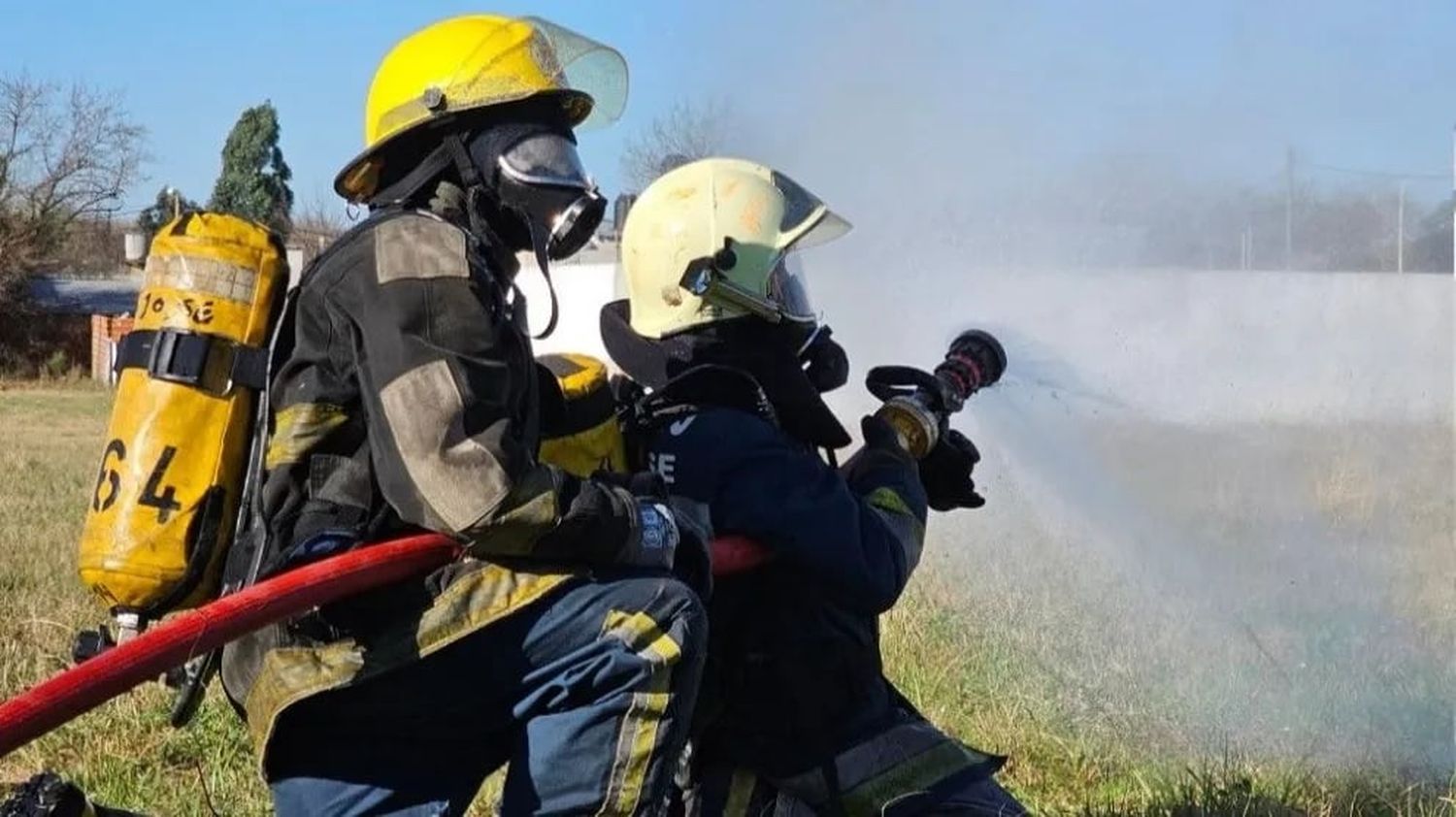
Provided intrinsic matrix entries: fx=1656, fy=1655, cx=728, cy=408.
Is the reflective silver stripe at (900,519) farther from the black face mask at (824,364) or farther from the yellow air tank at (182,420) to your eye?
the yellow air tank at (182,420)

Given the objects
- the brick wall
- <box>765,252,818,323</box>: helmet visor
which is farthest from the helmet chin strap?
the brick wall

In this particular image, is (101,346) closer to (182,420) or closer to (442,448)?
(182,420)

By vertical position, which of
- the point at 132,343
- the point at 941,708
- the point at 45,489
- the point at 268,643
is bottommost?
the point at 45,489

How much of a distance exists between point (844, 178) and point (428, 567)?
12.0 metres

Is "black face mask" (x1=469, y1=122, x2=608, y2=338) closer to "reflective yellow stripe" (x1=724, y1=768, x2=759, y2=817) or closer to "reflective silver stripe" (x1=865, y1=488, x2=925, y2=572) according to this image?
"reflective silver stripe" (x1=865, y1=488, x2=925, y2=572)

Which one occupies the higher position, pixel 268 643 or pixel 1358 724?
pixel 268 643

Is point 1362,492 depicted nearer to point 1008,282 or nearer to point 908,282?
point 1008,282

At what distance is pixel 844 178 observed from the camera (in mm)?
14180

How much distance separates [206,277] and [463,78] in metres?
0.52

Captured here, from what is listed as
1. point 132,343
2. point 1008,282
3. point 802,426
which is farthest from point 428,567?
point 1008,282

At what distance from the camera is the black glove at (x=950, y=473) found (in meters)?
3.57

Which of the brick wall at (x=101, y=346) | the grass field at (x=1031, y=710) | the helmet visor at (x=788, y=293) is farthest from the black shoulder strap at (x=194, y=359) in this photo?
the brick wall at (x=101, y=346)

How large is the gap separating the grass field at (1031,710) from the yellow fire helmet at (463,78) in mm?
1908

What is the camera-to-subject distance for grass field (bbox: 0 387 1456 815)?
4215 mm
